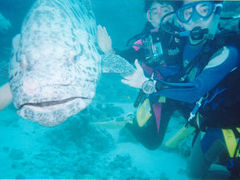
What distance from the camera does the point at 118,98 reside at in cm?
1037

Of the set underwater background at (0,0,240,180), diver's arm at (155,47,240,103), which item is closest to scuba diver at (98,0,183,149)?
diver's arm at (155,47,240,103)

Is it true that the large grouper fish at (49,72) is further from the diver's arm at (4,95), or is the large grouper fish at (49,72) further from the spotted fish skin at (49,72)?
the diver's arm at (4,95)

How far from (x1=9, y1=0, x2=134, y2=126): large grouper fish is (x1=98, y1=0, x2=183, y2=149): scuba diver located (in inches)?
53.7

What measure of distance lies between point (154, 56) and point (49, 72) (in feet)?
8.26

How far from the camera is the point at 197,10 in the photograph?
317 cm

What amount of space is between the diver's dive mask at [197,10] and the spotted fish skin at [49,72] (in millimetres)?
2441

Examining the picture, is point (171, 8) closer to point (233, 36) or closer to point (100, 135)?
point (233, 36)

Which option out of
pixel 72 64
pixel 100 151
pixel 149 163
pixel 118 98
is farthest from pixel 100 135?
pixel 72 64

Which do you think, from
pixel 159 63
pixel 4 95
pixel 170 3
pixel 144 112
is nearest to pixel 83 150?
pixel 144 112

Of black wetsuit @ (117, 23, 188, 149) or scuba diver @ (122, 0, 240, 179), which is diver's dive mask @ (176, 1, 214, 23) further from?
black wetsuit @ (117, 23, 188, 149)

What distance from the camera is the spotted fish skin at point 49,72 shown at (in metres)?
1.67

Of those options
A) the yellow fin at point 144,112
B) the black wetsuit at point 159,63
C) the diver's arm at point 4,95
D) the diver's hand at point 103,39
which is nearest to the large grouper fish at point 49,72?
the diver's arm at point 4,95

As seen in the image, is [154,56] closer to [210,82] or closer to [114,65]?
[114,65]

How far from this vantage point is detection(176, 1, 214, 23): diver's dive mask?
3.07m
